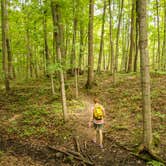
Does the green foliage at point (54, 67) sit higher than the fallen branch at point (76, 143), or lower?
higher

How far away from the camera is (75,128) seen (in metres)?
9.38

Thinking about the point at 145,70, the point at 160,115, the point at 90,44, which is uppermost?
the point at 90,44

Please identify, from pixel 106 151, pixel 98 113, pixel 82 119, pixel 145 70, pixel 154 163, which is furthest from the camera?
pixel 82 119

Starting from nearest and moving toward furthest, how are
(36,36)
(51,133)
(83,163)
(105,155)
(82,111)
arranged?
(83,163), (105,155), (51,133), (82,111), (36,36)

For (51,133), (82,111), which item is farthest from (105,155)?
(82,111)

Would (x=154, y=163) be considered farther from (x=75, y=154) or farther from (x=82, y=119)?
(x=82, y=119)

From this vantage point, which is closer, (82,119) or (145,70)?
(145,70)

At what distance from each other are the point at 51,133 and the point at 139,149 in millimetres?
3852

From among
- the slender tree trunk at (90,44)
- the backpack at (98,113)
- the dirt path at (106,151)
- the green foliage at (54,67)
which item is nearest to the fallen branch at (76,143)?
the dirt path at (106,151)

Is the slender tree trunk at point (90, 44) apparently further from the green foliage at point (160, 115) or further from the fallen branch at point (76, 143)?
the fallen branch at point (76, 143)

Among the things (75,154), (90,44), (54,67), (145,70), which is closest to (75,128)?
(75,154)

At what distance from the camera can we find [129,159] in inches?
270

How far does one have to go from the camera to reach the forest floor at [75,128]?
7.17 m

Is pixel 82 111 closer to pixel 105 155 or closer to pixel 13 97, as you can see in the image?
pixel 105 155
